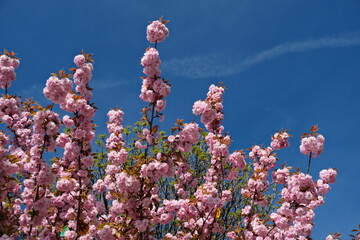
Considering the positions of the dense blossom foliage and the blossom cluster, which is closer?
the dense blossom foliage

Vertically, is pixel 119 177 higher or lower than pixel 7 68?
lower

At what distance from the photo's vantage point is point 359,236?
850 cm

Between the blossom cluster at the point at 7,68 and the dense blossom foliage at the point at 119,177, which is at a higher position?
the blossom cluster at the point at 7,68

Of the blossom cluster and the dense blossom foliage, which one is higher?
the blossom cluster

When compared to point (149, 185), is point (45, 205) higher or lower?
lower

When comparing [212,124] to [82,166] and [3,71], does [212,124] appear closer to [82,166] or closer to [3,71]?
[82,166]

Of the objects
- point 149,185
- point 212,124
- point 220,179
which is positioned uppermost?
point 212,124

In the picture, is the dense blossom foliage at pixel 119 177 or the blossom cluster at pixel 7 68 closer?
the dense blossom foliage at pixel 119 177

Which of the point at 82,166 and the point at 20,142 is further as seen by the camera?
the point at 20,142

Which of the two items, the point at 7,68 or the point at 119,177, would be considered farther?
the point at 7,68

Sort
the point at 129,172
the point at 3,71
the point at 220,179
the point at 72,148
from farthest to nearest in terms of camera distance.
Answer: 1. the point at 220,179
2. the point at 3,71
3. the point at 72,148
4. the point at 129,172

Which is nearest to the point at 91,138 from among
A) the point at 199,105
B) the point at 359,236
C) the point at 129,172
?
the point at 129,172

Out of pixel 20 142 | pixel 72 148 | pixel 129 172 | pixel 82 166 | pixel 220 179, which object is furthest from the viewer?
A: pixel 220 179

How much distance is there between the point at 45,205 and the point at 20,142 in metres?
3.19
